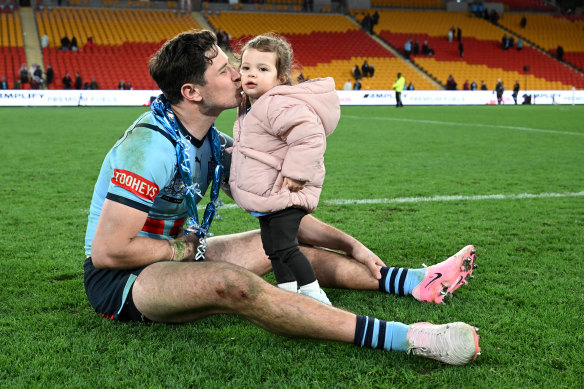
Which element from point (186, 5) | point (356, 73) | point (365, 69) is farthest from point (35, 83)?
point (365, 69)

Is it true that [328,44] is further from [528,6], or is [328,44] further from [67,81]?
[528,6]

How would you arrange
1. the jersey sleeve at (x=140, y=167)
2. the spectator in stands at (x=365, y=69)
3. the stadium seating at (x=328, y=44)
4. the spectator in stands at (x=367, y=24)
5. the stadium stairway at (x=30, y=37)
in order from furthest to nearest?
1. the spectator in stands at (x=367, y=24)
2. the stadium seating at (x=328, y=44)
3. the spectator in stands at (x=365, y=69)
4. the stadium stairway at (x=30, y=37)
5. the jersey sleeve at (x=140, y=167)

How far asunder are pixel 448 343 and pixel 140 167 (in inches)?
56.5

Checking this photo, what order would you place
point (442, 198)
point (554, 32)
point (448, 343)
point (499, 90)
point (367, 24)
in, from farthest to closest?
point (554, 32) < point (367, 24) < point (499, 90) < point (442, 198) < point (448, 343)

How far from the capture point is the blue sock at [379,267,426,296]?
3.23m

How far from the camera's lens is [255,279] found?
244 centimetres

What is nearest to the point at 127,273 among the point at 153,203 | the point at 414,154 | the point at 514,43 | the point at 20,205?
the point at 153,203

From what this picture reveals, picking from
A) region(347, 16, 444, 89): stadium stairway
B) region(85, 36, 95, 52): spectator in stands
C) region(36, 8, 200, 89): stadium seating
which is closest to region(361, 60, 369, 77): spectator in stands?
region(347, 16, 444, 89): stadium stairway

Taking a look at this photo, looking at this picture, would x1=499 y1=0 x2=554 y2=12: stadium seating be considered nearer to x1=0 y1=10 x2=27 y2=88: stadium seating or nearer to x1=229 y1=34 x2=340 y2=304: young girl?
x1=0 y1=10 x2=27 y2=88: stadium seating

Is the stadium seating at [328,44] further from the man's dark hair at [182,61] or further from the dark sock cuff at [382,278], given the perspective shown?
the man's dark hair at [182,61]

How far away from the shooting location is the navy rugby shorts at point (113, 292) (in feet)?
8.93

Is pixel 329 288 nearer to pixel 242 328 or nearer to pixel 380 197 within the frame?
pixel 242 328

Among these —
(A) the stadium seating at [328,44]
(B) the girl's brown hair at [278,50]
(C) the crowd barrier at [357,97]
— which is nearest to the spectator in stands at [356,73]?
(A) the stadium seating at [328,44]

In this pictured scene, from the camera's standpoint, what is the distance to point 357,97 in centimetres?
2802
